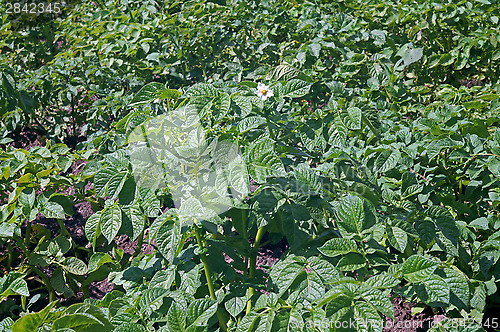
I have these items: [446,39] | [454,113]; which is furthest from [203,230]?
[446,39]

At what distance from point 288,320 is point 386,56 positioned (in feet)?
6.69

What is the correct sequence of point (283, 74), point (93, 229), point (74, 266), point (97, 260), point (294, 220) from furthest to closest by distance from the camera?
1. point (74, 266)
2. point (97, 260)
3. point (283, 74)
4. point (93, 229)
5. point (294, 220)

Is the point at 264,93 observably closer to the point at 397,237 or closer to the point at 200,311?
the point at 397,237

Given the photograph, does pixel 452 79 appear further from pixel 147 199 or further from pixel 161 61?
pixel 147 199

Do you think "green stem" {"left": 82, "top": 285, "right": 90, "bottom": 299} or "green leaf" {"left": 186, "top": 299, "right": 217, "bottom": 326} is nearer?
"green leaf" {"left": 186, "top": 299, "right": 217, "bottom": 326}

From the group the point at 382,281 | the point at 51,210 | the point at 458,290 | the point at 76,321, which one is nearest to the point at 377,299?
the point at 382,281

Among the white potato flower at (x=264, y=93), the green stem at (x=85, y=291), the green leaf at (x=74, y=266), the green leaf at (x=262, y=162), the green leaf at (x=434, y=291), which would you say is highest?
the white potato flower at (x=264, y=93)

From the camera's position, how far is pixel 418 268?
1.10 m

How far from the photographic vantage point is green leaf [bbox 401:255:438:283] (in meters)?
1.08

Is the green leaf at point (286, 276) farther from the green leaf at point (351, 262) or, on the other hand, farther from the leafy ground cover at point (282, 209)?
the green leaf at point (351, 262)

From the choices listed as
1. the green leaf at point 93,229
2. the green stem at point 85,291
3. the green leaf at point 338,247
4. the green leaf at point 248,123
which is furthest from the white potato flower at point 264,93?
the green stem at point 85,291

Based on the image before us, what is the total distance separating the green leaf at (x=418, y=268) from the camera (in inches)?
42.4

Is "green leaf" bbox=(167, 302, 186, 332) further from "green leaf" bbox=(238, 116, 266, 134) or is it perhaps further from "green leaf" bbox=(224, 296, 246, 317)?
"green leaf" bbox=(238, 116, 266, 134)

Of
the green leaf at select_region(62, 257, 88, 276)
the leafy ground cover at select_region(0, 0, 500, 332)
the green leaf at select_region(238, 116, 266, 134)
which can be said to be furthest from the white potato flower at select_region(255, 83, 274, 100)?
the green leaf at select_region(62, 257, 88, 276)
